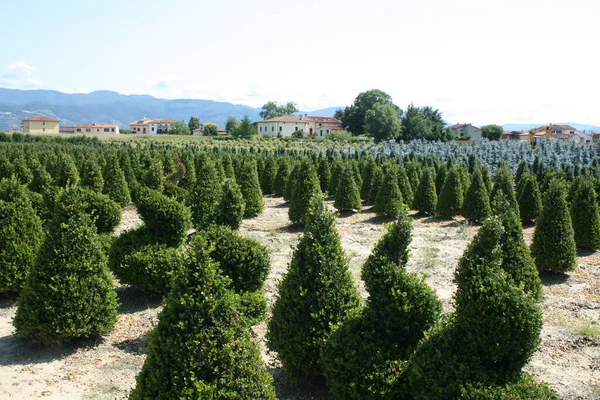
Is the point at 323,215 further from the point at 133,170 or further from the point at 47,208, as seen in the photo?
the point at 133,170

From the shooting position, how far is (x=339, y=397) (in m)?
4.91

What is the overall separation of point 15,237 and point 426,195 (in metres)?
14.0

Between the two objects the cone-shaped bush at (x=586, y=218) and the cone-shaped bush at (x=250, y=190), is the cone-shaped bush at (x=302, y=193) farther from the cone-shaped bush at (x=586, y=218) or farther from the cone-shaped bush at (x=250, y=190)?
the cone-shaped bush at (x=586, y=218)

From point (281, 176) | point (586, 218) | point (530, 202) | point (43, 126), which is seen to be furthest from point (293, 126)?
point (586, 218)

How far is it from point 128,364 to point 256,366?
3.02 meters

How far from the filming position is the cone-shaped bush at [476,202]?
16.7 metres

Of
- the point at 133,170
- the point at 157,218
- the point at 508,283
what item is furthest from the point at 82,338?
the point at 133,170

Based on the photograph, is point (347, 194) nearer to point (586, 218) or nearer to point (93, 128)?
point (586, 218)

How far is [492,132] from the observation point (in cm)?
8725

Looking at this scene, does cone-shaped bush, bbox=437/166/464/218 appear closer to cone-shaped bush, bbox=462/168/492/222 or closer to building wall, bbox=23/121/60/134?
cone-shaped bush, bbox=462/168/492/222

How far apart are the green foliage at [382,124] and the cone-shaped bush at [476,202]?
188 ft

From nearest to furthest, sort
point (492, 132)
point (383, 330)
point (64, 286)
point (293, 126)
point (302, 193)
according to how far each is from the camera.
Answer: point (383, 330), point (64, 286), point (302, 193), point (492, 132), point (293, 126)

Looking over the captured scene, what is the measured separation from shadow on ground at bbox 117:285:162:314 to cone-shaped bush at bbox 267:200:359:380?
396 cm

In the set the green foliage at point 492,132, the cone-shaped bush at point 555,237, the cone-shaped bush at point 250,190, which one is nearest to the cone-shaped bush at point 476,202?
the cone-shaped bush at point 555,237
